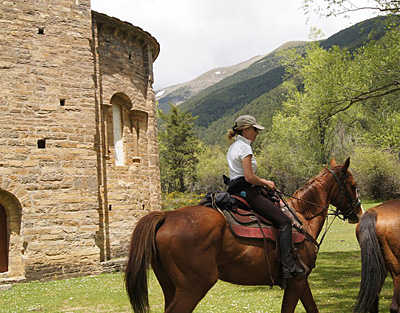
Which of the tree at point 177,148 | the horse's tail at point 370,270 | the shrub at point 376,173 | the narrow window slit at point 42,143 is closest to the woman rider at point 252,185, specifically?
the horse's tail at point 370,270

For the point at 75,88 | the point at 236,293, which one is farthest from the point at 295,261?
the point at 75,88

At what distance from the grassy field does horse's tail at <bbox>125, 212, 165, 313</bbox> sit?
3605mm

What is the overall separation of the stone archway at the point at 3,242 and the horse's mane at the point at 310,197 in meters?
11.2

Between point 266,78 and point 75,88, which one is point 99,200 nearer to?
point 75,88

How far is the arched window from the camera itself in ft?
57.1

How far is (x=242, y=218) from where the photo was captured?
187 inches

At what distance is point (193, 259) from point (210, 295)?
18.4 feet

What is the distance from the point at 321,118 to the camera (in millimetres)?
14477

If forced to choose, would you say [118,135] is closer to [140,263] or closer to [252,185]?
[252,185]

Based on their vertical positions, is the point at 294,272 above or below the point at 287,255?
below

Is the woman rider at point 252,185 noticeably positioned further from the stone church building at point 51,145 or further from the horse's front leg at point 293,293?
the stone church building at point 51,145

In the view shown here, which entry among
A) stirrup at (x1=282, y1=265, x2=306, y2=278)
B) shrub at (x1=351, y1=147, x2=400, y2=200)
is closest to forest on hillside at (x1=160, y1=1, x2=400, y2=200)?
shrub at (x1=351, y1=147, x2=400, y2=200)

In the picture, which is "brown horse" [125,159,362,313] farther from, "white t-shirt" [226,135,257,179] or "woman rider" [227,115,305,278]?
"white t-shirt" [226,135,257,179]

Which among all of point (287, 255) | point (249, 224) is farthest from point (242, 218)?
point (287, 255)
